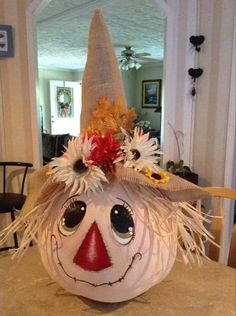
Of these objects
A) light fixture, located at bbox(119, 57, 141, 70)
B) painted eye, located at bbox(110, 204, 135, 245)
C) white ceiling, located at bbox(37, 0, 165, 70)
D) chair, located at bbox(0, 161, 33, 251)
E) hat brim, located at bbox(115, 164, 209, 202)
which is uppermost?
white ceiling, located at bbox(37, 0, 165, 70)

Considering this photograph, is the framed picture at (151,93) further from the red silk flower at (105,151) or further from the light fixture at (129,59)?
the red silk flower at (105,151)

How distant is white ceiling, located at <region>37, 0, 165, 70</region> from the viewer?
223cm

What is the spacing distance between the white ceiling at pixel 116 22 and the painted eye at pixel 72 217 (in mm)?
1507

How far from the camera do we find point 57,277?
25.4 inches

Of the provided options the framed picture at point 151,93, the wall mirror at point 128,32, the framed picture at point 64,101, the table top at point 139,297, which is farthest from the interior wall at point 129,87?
the framed picture at point 64,101

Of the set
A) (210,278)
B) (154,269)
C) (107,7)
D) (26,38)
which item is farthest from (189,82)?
(154,269)

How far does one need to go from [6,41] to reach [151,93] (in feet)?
4.36

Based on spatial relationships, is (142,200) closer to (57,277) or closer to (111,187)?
(111,187)

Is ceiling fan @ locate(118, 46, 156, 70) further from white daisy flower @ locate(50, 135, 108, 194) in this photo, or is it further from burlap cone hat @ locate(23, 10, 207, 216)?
white daisy flower @ locate(50, 135, 108, 194)

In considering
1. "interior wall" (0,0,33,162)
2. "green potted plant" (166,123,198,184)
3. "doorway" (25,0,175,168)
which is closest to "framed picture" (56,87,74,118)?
"interior wall" (0,0,33,162)

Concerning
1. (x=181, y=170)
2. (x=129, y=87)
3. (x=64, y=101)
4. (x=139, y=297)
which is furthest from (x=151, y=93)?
(x=64, y=101)

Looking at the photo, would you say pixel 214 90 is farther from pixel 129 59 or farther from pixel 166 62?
pixel 129 59

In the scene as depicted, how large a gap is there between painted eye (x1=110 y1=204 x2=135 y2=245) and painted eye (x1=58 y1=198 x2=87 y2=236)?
7 cm

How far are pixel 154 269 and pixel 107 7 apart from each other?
87.0 inches
